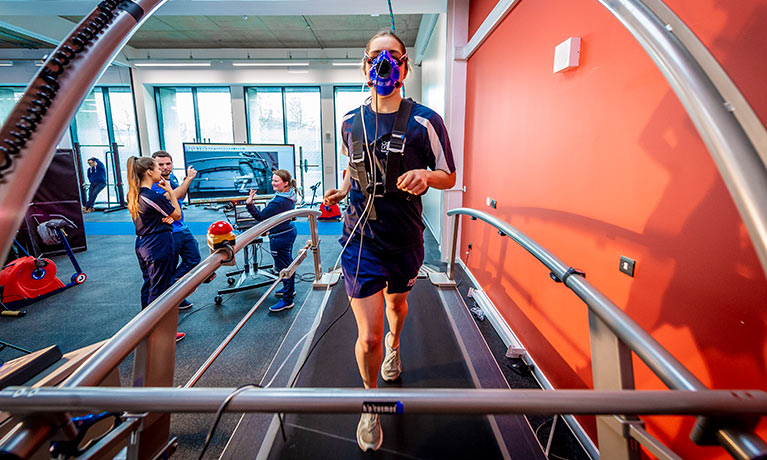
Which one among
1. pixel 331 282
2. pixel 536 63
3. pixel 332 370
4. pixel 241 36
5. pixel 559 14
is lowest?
pixel 332 370

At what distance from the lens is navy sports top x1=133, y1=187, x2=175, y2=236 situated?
264cm

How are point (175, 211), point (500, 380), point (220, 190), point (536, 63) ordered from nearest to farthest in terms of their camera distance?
point (500, 380) → point (536, 63) → point (175, 211) → point (220, 190)

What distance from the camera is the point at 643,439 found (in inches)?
25.0

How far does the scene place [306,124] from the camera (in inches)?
403

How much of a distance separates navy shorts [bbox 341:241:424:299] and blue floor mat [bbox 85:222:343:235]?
5127 mm

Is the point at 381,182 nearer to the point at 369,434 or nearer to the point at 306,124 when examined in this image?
the point at 369,434

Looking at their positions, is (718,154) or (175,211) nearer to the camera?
(718,154)

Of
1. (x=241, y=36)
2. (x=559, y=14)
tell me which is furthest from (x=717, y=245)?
(x=241, y=36)

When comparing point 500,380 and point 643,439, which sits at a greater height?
point 643,439

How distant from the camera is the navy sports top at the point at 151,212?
2.64 m

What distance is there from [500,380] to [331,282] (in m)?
1.72

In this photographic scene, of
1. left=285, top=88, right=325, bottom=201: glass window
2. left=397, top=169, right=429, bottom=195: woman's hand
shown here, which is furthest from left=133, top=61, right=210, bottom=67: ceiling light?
left=397, top=169, right=429, bottom=195: woman's hand

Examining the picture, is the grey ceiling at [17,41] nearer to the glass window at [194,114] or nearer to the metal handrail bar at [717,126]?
the glass window at [194,114]

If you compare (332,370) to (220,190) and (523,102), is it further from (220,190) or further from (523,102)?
(220,190)
